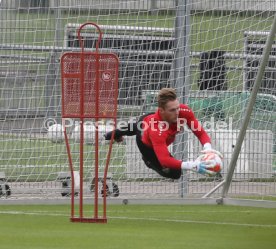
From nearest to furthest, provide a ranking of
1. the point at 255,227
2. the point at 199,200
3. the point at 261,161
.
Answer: the point at 255,227
the point at 199,200
the point at 261,161

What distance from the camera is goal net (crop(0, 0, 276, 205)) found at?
54.4 ft

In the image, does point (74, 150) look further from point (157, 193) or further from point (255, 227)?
point (255, 227)

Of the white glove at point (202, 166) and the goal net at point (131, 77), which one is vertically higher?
the goal net at point (131, 77)

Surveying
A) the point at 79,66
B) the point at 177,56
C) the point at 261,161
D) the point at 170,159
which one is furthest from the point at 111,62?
the point at 261,161

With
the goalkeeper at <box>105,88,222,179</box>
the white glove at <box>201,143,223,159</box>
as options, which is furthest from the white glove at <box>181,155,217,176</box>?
the white glove at <box>201,143,223,159</box>

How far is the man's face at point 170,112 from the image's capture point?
12570 mm

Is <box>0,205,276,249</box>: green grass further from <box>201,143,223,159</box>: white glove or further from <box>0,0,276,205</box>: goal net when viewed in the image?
<box>0,0,276,205</box>: goal net

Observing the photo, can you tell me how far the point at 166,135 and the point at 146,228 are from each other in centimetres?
154

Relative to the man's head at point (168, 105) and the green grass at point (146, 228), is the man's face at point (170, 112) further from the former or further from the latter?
the green grass at point (146, 228)

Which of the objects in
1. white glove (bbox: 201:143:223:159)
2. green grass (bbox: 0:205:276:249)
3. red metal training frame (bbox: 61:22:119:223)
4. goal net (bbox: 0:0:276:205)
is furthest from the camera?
goal net (bbox: 0:0:276:205)

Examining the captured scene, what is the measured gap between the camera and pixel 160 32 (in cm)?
1700

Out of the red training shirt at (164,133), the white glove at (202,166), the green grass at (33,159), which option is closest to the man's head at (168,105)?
the red training shirt at (164,133)

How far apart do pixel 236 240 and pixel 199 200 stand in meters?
3.94

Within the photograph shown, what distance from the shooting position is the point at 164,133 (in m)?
12.5
